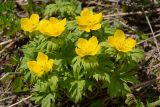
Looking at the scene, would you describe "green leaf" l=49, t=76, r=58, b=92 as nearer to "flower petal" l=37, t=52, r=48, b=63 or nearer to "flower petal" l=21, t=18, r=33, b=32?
"flower petal" l=37, t=52, r=48, b=63

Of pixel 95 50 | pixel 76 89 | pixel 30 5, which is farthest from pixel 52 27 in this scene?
pixel 30 5

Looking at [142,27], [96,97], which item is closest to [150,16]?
[142,27]

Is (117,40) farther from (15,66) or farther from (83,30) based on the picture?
(15,66)

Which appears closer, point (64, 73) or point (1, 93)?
point (64, 73)

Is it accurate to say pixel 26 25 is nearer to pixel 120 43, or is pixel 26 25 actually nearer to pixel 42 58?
pixel 42 58

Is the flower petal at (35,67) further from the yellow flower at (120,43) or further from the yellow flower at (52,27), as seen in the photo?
the yellow flower at (120,43)

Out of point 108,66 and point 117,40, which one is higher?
point 117,40
